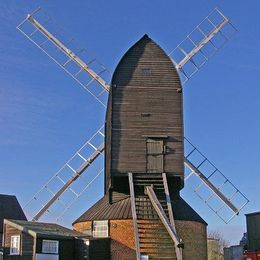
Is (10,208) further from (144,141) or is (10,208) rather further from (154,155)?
(154,155)

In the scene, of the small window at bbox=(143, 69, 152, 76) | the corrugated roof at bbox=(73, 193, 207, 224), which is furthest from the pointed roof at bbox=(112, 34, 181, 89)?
the corrugated roof at bbox=(73, 193, 207, 224)

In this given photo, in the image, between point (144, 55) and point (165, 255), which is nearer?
point (165, 255)

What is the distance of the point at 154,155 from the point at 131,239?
497 cm

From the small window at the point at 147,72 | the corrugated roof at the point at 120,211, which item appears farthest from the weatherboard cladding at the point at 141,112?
the corrugated roof at the point at 120,211

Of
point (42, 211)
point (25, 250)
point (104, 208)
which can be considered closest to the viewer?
point (25, 250)

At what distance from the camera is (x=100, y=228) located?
104ft

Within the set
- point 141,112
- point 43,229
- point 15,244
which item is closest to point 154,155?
point 141,112

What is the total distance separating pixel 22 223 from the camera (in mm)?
30406

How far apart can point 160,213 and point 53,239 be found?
5.93 meters

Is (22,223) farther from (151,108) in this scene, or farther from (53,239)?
(151,108)

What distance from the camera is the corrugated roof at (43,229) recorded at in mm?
28653

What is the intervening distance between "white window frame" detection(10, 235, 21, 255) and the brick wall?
15.4 feet

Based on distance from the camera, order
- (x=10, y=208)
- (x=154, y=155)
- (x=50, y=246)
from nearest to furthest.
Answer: (x=50, y=246) < (x=154, y=155) < (x=10, y=208)

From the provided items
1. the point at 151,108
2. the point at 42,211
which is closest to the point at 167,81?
the point at 151,108
